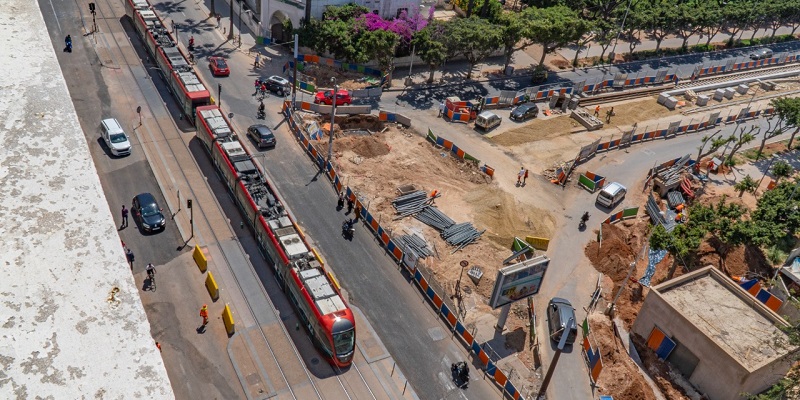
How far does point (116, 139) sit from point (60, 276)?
2785 centimetres

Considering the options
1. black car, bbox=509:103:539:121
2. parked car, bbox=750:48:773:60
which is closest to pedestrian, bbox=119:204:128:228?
black car, bbox=509:103:539:121

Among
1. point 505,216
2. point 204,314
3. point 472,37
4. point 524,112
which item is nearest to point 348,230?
point 204,314

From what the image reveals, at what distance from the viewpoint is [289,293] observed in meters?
44.2

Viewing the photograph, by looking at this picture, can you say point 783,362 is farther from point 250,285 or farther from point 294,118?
point 294,118

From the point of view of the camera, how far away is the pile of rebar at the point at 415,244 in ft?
168

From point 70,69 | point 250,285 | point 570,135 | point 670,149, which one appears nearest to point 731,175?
point 670,149

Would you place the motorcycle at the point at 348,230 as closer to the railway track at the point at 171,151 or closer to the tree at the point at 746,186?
the railway track at the point at 171,151

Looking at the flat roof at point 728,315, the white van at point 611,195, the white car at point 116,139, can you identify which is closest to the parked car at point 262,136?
the white car at point 116,139

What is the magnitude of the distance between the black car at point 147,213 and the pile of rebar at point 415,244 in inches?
753

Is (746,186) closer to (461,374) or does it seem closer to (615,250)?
(615,250)

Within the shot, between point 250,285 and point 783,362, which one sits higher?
point 783,362

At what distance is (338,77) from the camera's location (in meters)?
76.4

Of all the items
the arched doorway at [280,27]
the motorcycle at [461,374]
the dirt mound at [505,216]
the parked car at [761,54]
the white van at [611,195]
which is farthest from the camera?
the parked car at [761,54]

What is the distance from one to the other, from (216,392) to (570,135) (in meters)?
50.2
